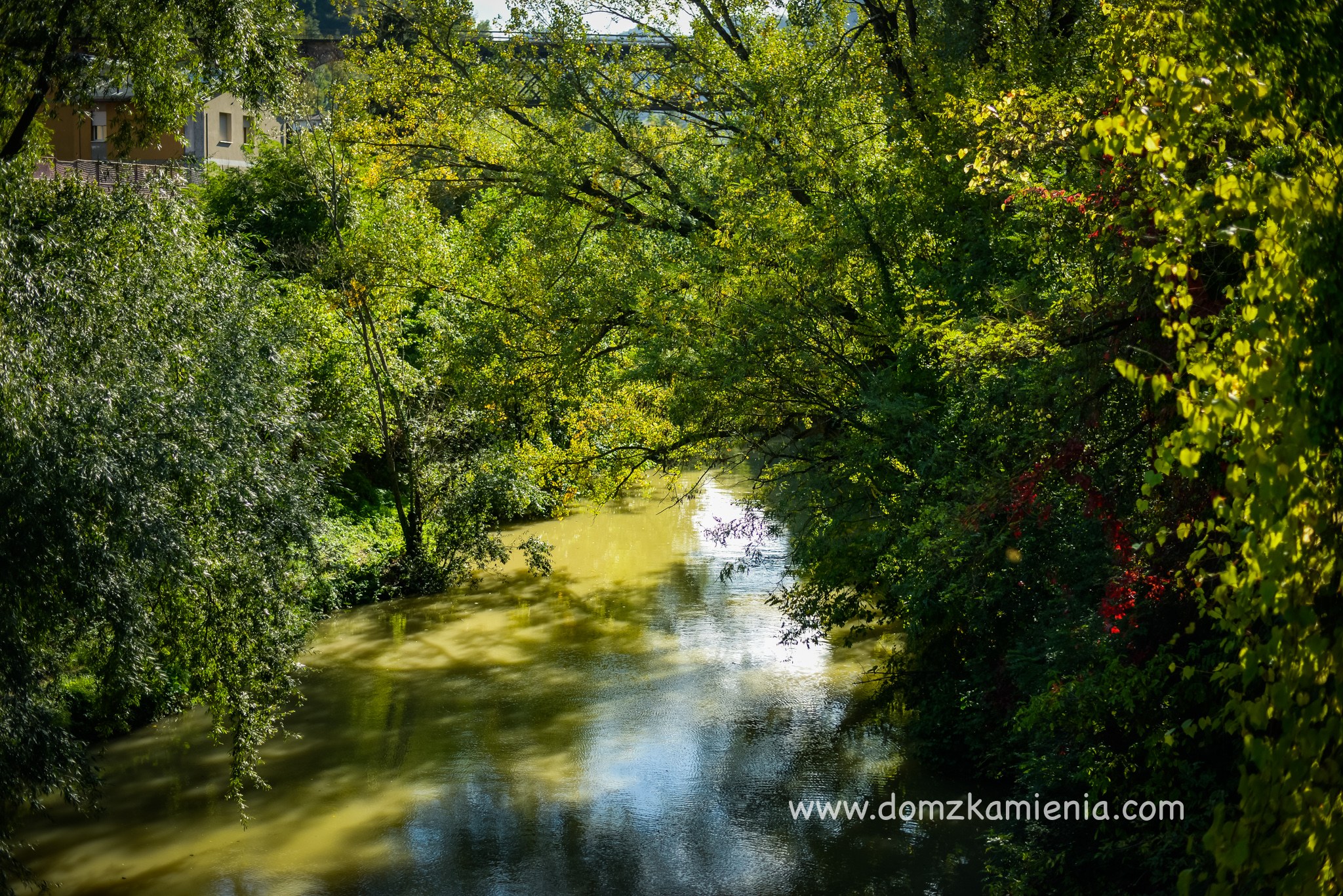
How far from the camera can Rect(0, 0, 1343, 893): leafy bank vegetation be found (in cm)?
327

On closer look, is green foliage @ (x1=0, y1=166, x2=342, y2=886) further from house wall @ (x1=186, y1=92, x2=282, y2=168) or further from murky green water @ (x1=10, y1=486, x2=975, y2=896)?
house wall @ (x1=186, y1=92, x2=282, y2=168)

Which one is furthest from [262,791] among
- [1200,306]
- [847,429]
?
[1200,306]

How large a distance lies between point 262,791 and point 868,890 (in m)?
6.69

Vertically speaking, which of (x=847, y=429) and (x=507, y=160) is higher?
(x=507, y=160)

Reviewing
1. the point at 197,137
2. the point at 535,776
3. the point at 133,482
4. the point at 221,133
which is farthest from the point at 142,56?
the point at 221,133

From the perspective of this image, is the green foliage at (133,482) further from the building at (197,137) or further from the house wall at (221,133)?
the house wall at (221,133)

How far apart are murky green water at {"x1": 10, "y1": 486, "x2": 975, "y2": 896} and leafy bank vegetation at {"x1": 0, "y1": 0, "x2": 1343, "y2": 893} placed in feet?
3.56

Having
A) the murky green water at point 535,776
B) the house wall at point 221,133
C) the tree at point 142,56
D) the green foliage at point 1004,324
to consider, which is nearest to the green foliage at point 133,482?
the tree at point 142,56

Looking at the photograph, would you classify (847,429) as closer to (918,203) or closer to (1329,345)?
(918,203)

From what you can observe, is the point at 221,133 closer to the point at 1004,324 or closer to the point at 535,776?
the point at 535,776

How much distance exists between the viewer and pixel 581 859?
10.4m

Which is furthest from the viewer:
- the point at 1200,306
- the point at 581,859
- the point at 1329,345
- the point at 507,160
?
the point at 507,160

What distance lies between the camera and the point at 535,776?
12.3 meters

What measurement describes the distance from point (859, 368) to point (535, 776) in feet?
19.0
